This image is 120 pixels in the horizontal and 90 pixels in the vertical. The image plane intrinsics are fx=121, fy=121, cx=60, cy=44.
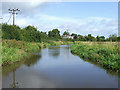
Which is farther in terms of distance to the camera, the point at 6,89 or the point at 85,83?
the point at 85,83

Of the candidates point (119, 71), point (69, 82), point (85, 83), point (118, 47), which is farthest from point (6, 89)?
point (118, 47)

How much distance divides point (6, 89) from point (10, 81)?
803mm

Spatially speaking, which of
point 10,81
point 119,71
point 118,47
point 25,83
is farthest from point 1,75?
point 118,47

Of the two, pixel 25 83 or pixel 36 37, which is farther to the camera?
pixel 36 37

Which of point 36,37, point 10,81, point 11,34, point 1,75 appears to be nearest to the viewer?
point 10,81

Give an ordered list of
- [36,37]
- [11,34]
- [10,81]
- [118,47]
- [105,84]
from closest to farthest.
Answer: [105,84]
[10,81]
[118,47]
[11,34]
[36,37]

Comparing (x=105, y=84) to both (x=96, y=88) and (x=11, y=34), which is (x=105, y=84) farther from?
(x=11, y=34)

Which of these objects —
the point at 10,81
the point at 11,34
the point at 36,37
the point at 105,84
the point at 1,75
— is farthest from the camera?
the point at 36,37

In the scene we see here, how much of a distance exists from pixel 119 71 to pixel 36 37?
25.5 metres

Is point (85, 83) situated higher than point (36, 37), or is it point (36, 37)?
point (36, 37)

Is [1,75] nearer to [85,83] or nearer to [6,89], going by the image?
[6,89]

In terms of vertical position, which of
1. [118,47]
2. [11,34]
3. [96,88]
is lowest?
[96,88]

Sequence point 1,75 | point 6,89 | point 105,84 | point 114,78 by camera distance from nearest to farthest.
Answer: point 6,89 < point 105,84 < point 114,78 < point 1,75

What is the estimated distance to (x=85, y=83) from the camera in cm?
483
